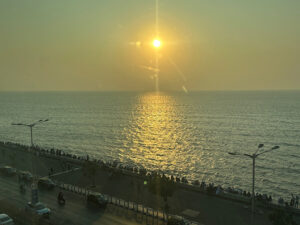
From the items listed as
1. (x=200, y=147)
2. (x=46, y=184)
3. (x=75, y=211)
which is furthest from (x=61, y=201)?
(x=200, y=147)

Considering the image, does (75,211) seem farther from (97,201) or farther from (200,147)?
(200,147)

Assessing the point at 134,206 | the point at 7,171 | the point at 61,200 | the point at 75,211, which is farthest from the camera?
the point at 7,171

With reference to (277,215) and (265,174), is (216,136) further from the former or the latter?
(277,215)

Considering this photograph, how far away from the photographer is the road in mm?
26469

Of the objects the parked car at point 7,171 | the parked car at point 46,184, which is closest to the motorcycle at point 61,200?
the parked car at point 46,184

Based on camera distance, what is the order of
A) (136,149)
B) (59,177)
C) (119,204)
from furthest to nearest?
1. (136,149)
2. (59,177)
3. (119,204)

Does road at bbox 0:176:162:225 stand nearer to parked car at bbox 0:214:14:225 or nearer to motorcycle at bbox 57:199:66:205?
motorcycle at bbox 57:199:66:205

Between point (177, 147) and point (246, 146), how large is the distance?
18.8 metres

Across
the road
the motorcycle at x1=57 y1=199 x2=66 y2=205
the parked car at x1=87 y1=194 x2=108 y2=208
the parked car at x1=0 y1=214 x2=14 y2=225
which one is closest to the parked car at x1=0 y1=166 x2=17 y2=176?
the road

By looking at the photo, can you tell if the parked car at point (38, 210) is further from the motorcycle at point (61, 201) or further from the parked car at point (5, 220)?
the motorcycle at point (61, 201)

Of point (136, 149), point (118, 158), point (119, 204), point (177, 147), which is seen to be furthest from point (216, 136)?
point (119, 204)

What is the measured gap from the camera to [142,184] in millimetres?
38594

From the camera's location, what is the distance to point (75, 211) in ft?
94.8

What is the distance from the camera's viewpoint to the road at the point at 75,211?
2647cm
